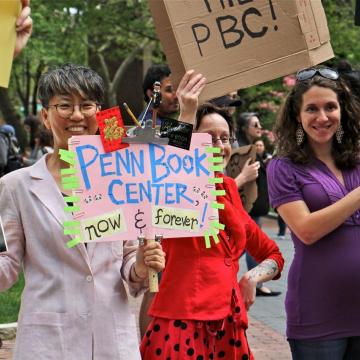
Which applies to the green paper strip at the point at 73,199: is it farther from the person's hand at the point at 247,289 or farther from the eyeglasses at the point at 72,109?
the person's hand at the point at 247,289

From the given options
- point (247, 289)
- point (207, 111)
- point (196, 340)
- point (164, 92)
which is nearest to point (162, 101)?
point (164, 92)

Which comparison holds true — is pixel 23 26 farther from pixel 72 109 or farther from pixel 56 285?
pixel 56 285

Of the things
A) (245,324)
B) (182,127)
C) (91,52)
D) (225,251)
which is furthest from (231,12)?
(91,52)

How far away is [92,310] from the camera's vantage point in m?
3.38

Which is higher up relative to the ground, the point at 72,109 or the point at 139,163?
the point at 72,109

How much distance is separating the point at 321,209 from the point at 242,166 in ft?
10.0

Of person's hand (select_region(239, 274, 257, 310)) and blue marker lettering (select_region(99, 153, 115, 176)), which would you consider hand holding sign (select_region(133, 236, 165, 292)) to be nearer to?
blue marker lettering (select_region(99, 153, 115, 176))

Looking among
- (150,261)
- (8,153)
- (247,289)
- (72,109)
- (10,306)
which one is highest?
(72,109)

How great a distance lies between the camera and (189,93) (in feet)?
12.5

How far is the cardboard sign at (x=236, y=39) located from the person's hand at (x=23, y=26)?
829 mm

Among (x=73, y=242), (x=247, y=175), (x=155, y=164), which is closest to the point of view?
(x=73, y=242)

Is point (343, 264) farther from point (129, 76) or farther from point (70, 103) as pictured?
point (129, 76)

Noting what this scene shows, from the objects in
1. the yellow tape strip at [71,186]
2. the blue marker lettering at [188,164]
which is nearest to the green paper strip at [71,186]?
the yellow tape strip at [71,186]

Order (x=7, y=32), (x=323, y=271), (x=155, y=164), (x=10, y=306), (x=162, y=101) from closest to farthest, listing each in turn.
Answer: (x=7, y=32), (x=155, y=164), (x=323, y=271), (x=162, y=101), (x=10, y=306)
